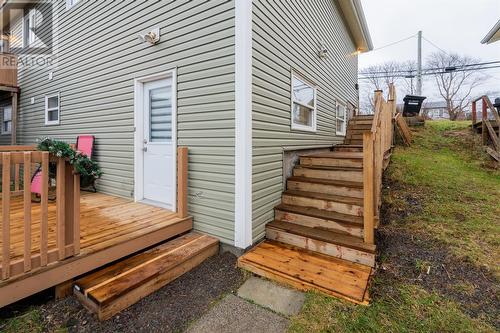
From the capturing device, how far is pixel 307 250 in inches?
130

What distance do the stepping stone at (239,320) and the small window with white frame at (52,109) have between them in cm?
655

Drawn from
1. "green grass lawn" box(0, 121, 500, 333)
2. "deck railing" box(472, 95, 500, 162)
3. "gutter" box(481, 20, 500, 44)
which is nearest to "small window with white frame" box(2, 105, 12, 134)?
"green grass lawn" box(0, 121, 500, 333)

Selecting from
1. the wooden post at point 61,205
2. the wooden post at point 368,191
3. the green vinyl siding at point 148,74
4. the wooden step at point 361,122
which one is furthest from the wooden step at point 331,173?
the wooden step at point 361,122

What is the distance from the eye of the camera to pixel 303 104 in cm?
500

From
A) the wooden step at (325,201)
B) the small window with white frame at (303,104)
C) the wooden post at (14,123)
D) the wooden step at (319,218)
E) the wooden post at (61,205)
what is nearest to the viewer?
the wooden post at (61,205)

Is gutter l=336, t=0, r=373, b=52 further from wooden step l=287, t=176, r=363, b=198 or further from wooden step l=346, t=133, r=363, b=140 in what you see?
wooden step l=287, t=176, r=363, b=198

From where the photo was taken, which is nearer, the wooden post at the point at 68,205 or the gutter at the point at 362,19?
the wooden post at the point at 68,205

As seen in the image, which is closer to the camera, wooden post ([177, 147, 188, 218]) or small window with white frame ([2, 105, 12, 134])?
wooden post ([177, 147, 188, 218])

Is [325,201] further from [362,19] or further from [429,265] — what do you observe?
[362,19]

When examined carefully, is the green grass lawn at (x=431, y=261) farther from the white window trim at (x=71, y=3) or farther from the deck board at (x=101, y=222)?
the white window trim at (x=71, y=3)

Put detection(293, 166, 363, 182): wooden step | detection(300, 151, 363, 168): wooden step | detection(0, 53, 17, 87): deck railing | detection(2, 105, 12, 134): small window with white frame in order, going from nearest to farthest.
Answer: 1. detection(293, 166, 363, 182): wooden step
2. detection(300, 151, 363, 168): wooden step
3. detection(0, 53, 17, 87): deck railing
4. detection(2, 105, 12, 134): small window with white frame

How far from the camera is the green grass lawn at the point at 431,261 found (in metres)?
2.13

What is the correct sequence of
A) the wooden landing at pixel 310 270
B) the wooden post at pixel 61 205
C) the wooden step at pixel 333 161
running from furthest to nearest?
the wooden step at pixel 333 161 → the wooden landing at pixel 310 270 → the wooden post at pixel 61 205

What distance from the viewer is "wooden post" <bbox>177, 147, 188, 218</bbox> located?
355 cm
